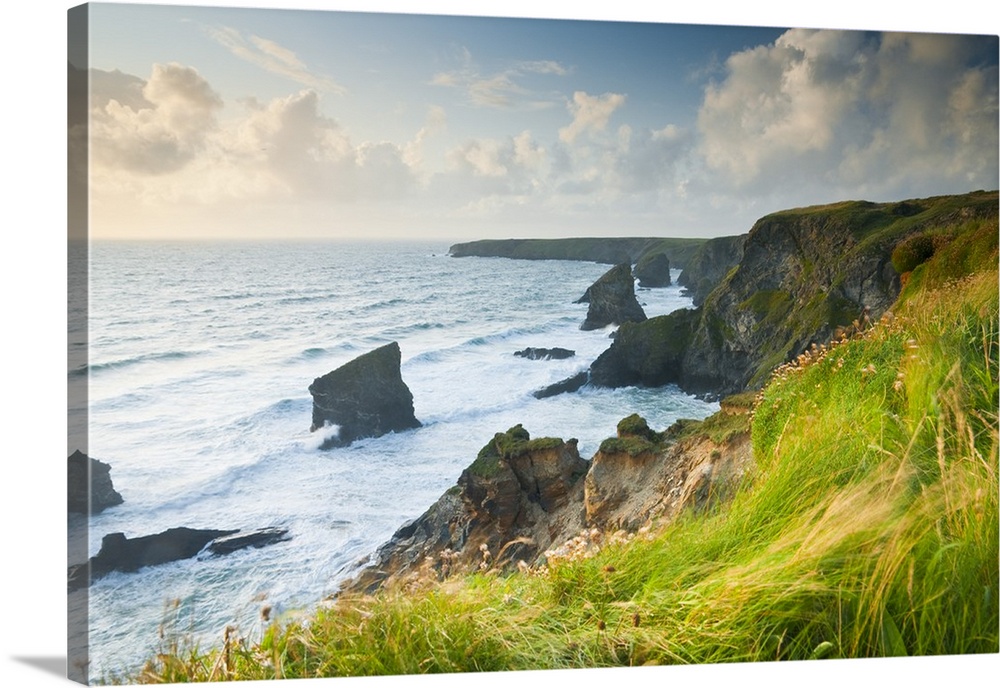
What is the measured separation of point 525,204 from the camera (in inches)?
232

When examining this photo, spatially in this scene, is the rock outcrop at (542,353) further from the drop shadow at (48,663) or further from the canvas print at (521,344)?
the drop shadow at (48,663)

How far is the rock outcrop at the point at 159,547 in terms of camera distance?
175 inches

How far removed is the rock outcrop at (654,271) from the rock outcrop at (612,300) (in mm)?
77

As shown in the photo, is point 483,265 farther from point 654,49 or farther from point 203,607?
point 203,607

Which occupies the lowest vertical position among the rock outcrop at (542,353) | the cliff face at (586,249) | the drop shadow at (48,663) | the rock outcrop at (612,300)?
the drop shadow at (48,663)

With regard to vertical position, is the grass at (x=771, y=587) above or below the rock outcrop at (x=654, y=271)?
below

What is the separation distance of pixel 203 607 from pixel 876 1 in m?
4.94

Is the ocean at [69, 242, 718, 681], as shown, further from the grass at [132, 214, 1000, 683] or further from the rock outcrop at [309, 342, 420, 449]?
the grass at [132, 214, 1000, 683]

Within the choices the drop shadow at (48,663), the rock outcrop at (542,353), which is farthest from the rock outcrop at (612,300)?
the drop shadow at (48,663)

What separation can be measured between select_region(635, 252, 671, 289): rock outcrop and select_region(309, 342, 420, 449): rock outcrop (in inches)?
62.5

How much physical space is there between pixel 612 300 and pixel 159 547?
3.07 m

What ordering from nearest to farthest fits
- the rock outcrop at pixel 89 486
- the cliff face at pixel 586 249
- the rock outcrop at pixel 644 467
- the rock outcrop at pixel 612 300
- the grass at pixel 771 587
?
the grass at pixel 771 587, the rock outcrop at pixel 89 486, the rock outcrop at pixel 644 467, the cliff face at pixel 586 249, the rock outcrop at pixel 612 300

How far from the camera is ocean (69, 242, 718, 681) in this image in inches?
182

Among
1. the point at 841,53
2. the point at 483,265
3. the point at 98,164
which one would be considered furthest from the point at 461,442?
the point at 841,53
